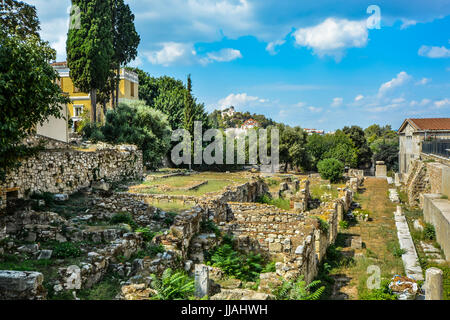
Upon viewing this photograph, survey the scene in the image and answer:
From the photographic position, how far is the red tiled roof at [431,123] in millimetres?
39438

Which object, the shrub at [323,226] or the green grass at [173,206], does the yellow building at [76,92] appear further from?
the shrub at [323,226]

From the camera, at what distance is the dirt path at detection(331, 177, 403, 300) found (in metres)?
9.57

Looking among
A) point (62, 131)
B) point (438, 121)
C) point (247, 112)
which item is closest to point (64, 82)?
point (62, 131)

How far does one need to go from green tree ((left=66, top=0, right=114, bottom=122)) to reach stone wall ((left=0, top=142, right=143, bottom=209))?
922cm

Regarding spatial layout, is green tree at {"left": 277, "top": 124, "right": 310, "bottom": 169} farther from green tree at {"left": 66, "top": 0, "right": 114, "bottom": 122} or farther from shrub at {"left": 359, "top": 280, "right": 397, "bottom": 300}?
shrub at {"left": 359, "top": 280, "right": 397, "bottom": 300}

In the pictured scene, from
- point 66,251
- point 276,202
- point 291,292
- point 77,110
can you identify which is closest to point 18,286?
point 66,251

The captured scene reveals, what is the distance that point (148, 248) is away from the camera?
7.38 meters

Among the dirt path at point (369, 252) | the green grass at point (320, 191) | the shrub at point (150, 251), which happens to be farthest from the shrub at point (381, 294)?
the green grass at point (320, 191)

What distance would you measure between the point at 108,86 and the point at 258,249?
25788 millimetres

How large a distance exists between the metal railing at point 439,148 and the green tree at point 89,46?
75.6ft

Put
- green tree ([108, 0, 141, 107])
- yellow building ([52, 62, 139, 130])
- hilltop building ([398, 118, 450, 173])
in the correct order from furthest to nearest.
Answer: hilltop building ([398, 118, 450, 173])
yellow building ([52, 62, 139, 130])
green tree ([108, 0, 141, 107])

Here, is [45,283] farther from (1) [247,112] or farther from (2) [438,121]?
(1) [247,112]

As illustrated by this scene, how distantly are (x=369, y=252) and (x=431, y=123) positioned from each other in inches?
1356

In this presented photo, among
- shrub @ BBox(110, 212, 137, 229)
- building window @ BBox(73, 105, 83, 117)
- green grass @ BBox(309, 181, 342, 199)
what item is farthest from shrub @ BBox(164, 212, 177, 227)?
building window @ BBox(73, 105, 83, 117)
